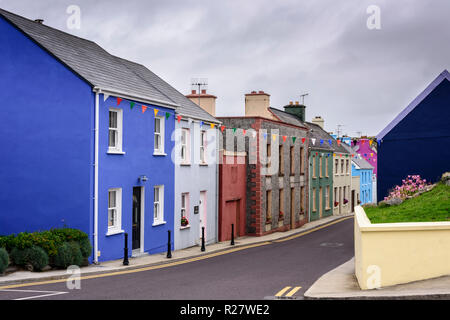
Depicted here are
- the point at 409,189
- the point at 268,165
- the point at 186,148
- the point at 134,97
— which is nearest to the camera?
the point at 409,189

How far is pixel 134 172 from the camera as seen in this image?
21250mm

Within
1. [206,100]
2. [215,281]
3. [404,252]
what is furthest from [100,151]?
[206,100]

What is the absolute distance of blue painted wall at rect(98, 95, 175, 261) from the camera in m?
19.2

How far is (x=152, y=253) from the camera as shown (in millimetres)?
22891

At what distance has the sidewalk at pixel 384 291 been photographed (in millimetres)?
10375

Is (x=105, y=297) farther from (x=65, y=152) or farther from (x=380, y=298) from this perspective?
(x=65, y=152)

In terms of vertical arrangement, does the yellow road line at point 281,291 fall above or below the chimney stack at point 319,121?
below

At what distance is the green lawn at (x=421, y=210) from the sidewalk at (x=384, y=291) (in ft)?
8.35

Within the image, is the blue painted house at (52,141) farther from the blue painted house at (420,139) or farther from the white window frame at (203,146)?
the blue painted house at (420,139)

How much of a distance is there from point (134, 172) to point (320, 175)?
1274 inches

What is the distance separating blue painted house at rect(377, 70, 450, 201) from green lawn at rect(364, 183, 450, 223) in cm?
388

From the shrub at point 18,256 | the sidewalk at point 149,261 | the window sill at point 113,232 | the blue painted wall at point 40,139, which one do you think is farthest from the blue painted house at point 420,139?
the shrub at point 18,256

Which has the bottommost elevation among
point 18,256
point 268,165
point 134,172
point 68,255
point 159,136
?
point 68,255

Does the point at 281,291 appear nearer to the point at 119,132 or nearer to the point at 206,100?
the point at 119,132
